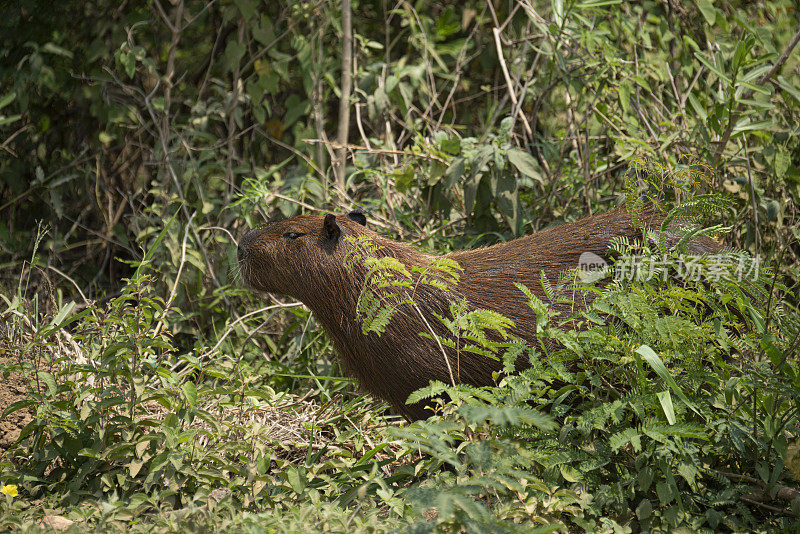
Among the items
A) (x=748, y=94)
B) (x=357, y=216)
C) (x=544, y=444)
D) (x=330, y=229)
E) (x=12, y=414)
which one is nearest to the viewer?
(x=544, y=444)

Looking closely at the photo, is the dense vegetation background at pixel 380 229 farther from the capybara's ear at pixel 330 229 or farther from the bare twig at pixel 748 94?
the capybara's ear at pixel 330 229

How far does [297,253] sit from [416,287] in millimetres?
582

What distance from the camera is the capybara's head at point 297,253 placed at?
3.32m

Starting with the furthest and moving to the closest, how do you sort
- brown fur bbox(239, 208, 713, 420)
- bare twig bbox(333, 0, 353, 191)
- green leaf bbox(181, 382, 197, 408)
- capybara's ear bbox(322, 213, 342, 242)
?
bare twig bbox(333, 0, 353, 191), capybara's ear bbox(322, 213, 342, 242), brown fur bbox(239, 208, 713, 420), green leaf bbox(181, 382, 197, 408)

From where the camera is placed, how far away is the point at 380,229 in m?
4.46

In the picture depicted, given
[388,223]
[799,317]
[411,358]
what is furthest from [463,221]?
[799,317]

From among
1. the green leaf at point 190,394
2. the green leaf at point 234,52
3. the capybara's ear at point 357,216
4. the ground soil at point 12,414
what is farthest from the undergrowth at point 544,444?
the green leaf at point 234,52

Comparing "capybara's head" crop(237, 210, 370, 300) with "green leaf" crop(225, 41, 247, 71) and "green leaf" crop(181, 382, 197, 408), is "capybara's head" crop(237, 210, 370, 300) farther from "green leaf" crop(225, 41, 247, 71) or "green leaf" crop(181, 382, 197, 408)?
"green leaf" crop(225, 41, 247, 71)

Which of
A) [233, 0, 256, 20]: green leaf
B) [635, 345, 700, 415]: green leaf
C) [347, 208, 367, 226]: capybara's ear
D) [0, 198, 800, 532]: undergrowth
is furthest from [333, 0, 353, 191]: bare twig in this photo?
[635, 345, 700, 415]: green leaf

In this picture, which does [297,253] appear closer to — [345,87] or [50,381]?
[50,381]

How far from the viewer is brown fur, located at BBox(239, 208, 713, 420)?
10.2 feet

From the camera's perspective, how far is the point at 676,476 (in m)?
2.47

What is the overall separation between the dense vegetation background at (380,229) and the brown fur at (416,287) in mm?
308

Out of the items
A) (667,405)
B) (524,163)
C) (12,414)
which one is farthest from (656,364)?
(12,414)
